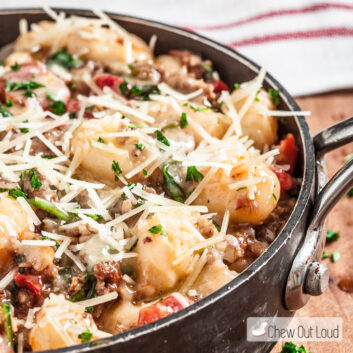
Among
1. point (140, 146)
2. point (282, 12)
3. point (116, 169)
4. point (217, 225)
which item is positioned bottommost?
point (217, 225)

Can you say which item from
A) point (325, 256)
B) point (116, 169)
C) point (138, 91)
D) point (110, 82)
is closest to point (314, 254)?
point (325, 256)

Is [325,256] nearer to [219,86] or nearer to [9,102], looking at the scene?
[219,86]

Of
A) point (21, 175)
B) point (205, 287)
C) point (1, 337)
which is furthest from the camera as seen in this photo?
point (21, 175)

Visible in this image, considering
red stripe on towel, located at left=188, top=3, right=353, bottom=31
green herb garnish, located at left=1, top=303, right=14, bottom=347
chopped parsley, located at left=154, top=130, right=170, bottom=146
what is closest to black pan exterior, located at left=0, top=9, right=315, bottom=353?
green herb garnish, located at left=1, top=303, right=14, bottom=347

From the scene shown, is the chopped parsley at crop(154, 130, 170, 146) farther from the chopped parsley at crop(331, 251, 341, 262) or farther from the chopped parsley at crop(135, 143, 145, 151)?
the chopped parsley at crop(331, 251, 341, 262)

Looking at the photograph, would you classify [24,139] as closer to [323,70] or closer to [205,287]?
[205,287]

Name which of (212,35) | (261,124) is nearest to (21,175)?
(261,124)
